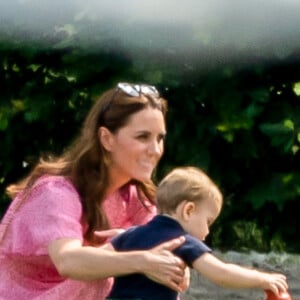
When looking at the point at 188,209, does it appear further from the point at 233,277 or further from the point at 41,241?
the point at 41,241

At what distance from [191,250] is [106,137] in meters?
0.60

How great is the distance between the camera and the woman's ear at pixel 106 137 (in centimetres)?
502

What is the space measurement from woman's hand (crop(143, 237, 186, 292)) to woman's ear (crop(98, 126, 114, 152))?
53cm

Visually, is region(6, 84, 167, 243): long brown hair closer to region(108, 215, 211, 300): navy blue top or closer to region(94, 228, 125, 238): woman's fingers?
region(94, 228, 125, 238): woman's fingers

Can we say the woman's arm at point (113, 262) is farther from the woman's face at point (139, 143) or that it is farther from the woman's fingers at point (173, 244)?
the woman's face at point (139, 143)

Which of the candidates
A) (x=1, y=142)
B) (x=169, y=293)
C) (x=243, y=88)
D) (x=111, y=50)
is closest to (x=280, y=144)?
(x=243, y=88)

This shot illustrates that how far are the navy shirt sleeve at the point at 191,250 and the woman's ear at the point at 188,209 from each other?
68mm

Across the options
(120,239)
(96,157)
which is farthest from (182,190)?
(96,157)

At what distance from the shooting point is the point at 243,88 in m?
6.20

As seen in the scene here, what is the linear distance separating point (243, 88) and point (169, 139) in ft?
1.18

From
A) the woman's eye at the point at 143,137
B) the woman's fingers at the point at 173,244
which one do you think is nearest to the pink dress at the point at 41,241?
the woman's eye at the point at 143,137

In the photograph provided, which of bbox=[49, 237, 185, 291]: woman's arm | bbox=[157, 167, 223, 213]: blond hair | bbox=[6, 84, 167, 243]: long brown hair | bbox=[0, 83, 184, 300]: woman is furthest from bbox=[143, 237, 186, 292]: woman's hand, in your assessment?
bbox=[6, 84, 167, 243]: long brown hair

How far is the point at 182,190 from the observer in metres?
4.63

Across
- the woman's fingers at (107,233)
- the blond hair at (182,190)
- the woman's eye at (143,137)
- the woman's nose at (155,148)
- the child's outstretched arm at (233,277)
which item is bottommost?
the child's outstretched arm at (233,277)
